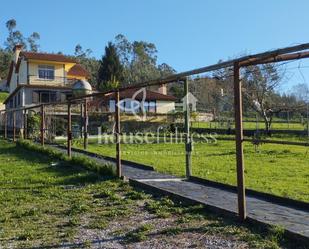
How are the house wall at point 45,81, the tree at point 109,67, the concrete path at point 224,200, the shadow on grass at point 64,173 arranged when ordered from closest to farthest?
the concrete path at point 224,200 < the shadow on grass at point 64,173 < the house wall at point 45,81 < the tree at point 109,67

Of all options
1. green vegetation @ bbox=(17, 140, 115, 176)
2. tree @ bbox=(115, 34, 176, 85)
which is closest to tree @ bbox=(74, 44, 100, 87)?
tree @ bbox=(115, 34, 176, 85)

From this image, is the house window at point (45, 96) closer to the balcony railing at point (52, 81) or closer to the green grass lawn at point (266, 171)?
the balcony railing at point (52, 81)

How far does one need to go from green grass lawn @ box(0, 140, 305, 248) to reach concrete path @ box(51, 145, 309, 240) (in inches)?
10.4

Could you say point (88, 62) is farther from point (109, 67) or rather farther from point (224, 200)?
point (224, 200)

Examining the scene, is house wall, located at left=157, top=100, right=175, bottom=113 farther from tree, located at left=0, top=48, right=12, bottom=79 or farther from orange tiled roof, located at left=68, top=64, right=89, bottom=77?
tree, located at left=0, top=48, right=12, bottom=79

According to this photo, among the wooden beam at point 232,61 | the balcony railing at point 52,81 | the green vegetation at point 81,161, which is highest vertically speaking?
the balcony railing at point 52,81

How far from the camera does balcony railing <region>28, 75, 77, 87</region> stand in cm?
4406

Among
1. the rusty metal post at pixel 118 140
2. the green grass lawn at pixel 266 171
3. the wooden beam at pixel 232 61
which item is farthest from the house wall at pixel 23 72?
the wooden beam at pixel 232 61

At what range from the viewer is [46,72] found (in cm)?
4528

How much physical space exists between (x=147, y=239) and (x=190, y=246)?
1.83ft

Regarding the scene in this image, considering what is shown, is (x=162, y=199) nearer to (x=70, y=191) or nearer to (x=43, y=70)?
(x=70, y=191)

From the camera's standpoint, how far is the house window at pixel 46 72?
147 ft

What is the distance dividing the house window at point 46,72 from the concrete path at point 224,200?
36094mm

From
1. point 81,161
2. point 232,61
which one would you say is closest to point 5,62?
point 81,161
